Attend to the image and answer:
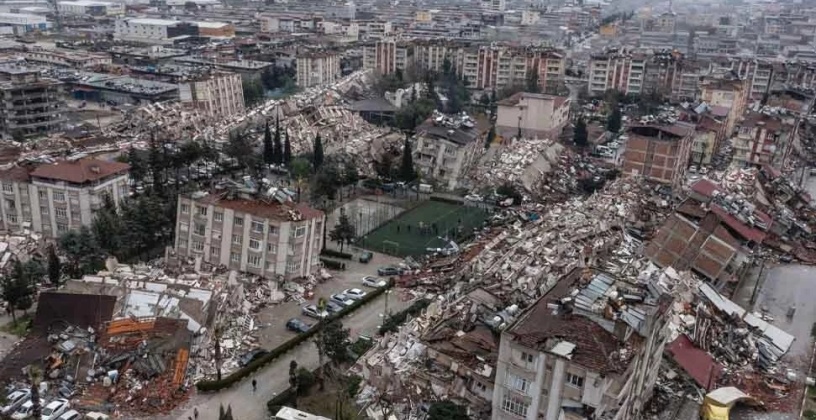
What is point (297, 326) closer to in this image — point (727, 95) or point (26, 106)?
point (26, 106)

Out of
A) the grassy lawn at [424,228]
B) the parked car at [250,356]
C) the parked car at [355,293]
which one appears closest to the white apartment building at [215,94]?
the grassy lawn at [424,228]

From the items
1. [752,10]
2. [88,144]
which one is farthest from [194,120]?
[752,10]

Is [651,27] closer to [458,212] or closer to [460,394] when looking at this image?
[458,212]

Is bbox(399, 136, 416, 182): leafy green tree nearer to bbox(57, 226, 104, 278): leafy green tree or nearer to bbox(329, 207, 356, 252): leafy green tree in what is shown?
bbox(329, 207, 356, 252): leafy green tree

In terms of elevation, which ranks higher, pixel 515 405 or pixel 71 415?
pixel 515 405

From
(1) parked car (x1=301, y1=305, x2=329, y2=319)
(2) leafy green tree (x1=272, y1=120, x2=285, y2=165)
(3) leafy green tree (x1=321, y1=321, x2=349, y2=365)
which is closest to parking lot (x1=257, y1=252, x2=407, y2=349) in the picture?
(1) parked car (x1=301, y1=305, x2=329, y2=319)

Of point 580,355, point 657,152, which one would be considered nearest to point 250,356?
point 580,355

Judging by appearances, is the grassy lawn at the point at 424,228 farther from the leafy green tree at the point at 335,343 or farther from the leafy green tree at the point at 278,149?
the leafy green tree at the point at 335,343
